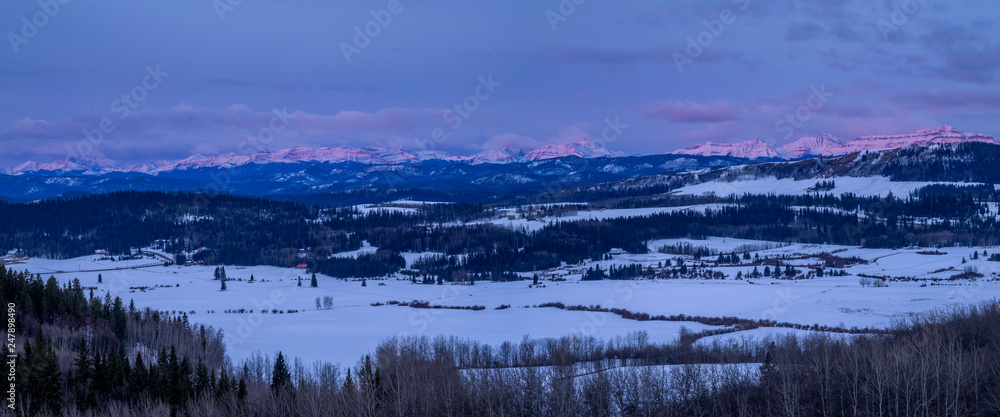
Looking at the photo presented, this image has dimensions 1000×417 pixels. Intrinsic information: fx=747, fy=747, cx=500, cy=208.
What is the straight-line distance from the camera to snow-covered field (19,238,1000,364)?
80438 millimetres

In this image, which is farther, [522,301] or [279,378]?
[522,301]

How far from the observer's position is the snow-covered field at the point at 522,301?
80.4m

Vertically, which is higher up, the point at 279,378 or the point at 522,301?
the point at 279,378

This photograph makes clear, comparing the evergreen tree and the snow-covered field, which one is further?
the snow-covered field

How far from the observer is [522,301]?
4437 inches

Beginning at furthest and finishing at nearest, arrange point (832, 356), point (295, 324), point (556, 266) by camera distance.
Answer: point (556, 266) < point (295, 324) < point (832, 356)

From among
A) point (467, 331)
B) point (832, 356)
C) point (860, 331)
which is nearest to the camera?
point (832, 356)

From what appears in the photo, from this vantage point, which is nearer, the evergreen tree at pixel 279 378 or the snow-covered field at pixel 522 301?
the evergreen tree at pixel 279 378

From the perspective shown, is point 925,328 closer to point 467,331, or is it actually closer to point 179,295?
point 467,331

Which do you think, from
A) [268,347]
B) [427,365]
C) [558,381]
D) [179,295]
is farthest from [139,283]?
[558,381]

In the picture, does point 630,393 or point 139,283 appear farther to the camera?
point 139,283

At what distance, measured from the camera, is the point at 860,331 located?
6906 centimetres

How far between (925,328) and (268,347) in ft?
186

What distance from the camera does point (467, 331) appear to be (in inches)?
3280
